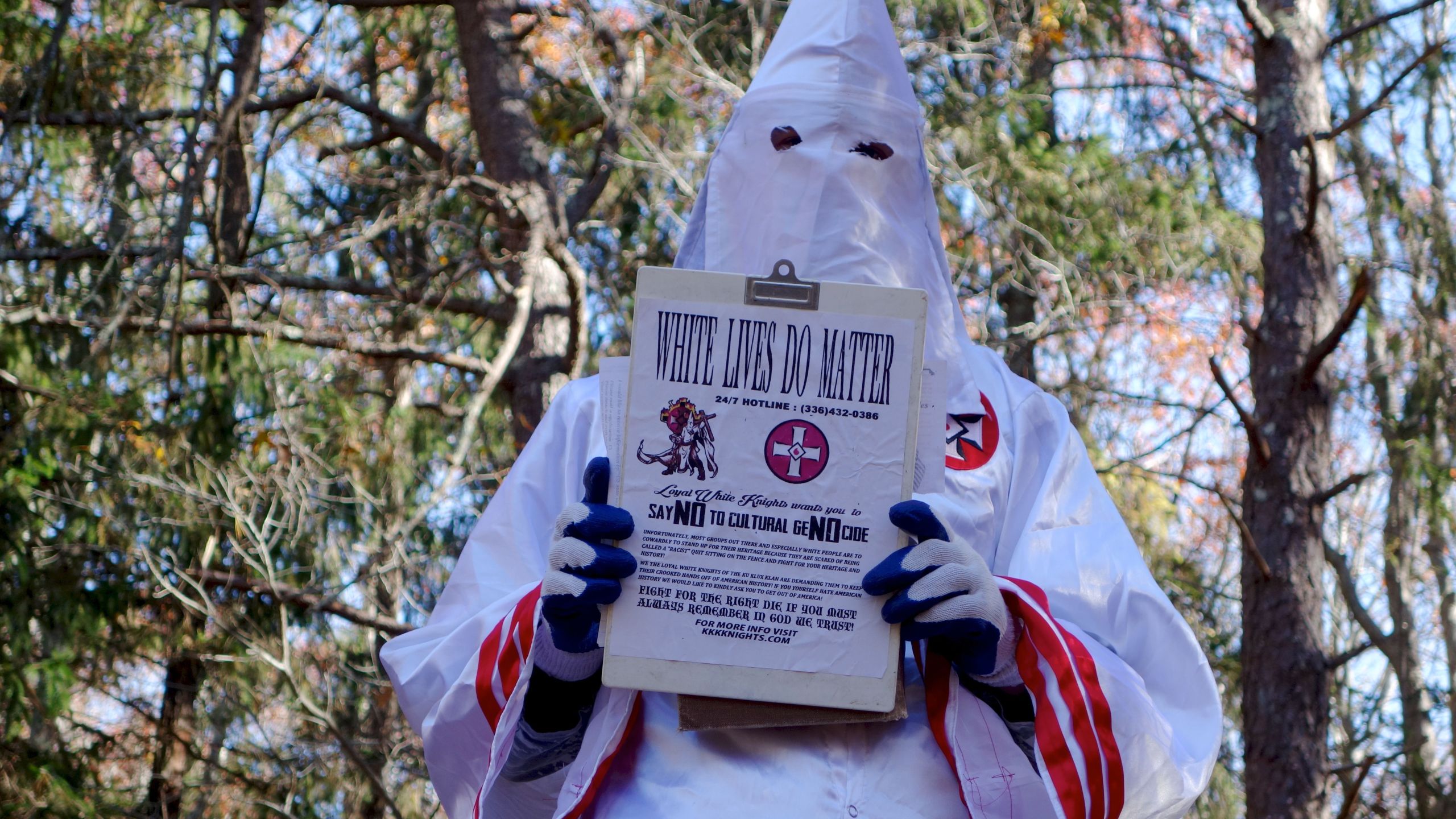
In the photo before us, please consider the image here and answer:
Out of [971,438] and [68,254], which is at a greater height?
[68,254]

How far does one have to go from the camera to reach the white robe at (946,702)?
1.94 metres

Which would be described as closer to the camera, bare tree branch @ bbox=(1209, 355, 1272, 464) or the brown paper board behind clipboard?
the brown paper board behind clipboard

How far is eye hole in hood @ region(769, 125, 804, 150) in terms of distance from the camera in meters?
2.36

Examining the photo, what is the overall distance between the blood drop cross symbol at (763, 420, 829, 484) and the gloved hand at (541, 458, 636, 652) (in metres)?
0.22

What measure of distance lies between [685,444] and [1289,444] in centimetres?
341

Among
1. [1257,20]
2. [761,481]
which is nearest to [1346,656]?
[1257,20]

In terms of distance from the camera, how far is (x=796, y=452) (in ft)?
6.16

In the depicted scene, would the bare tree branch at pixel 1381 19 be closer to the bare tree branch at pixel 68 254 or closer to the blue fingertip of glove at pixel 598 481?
the blue fingertip of glove at pixel 598 481

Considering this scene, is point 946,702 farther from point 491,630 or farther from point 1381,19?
point 1381,19

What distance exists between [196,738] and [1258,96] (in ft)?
22.5

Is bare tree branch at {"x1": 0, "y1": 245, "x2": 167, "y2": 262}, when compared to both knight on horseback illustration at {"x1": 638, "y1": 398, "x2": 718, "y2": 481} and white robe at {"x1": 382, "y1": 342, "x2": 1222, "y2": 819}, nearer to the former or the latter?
white robe at {"x1": 382, "y1": 342, "x2": 1222, "y2": 819}

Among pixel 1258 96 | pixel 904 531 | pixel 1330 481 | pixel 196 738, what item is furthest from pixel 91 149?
pixel 904 531

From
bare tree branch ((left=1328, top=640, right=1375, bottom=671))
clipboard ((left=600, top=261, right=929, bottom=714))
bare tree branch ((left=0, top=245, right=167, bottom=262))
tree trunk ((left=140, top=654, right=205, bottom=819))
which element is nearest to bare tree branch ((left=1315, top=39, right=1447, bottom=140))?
bare tree branch ((left=1328, top=640, right=1375, bottom=671))

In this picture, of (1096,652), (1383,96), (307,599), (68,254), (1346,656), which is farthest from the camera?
(68,254)
